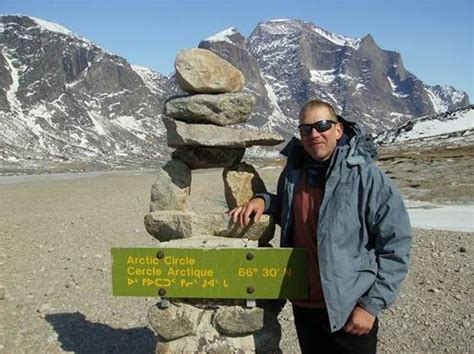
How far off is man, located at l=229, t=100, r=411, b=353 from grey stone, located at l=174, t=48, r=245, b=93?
2629 millimetres

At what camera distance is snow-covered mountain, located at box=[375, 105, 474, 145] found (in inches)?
3610

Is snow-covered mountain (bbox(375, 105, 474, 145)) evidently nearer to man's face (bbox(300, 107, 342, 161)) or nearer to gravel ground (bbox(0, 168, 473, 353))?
gravel ground (bbox(0, 168, 473, 353))

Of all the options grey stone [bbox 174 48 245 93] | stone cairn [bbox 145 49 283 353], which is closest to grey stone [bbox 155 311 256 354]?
stone cairn [bbox 145 49 283 353]

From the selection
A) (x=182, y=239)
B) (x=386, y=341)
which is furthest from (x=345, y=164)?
(x=386, y=341)

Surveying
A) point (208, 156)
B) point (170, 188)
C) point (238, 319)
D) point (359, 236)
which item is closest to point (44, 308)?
point (170, 188)

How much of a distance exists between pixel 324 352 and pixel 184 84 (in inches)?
167

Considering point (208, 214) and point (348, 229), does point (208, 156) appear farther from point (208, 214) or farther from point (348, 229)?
point (348, 229)

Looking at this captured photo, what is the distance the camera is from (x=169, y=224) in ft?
Answer: 25.0

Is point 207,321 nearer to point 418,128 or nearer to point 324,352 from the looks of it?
point 324,352

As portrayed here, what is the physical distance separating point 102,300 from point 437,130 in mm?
101782

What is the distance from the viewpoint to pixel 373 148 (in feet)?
17.6

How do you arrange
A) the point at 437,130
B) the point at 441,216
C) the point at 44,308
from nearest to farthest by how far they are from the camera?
the point at 44,308, the point at 441,216, the point at 437,130

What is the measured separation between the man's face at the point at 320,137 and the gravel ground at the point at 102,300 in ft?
14.8

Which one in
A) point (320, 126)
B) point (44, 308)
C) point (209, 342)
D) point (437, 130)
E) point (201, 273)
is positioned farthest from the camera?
point (437, 130)
